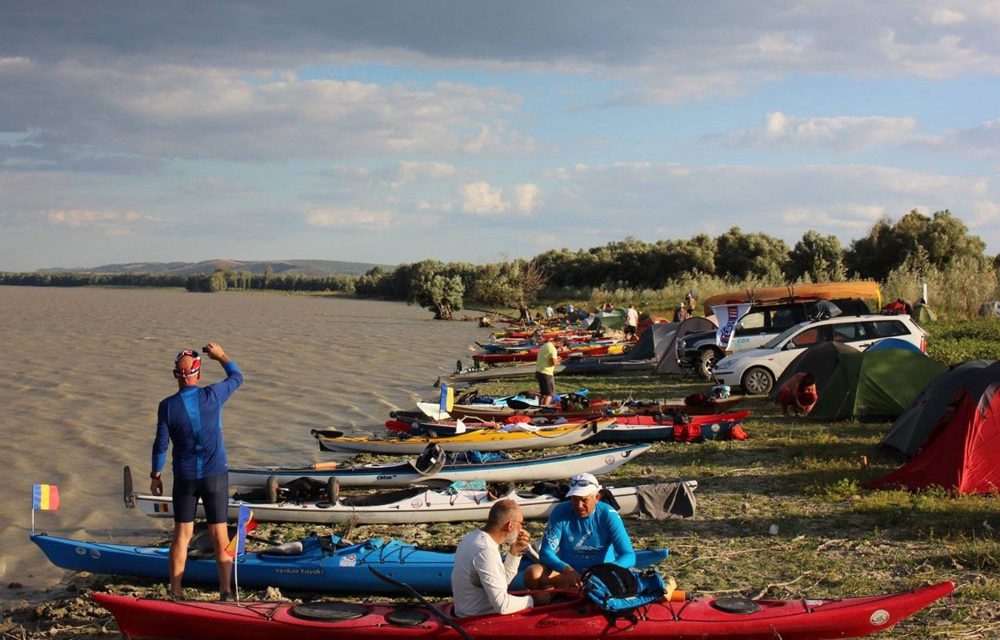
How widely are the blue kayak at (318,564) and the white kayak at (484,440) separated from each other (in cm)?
619

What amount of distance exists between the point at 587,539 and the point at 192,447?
3.13 meters

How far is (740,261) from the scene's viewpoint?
6588cm

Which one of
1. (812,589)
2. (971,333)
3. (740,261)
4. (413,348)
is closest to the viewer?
(812,589)

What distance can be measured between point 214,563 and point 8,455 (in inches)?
360

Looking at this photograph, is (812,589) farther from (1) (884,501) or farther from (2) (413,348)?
(2) (413,348)

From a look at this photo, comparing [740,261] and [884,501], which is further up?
[740,261]

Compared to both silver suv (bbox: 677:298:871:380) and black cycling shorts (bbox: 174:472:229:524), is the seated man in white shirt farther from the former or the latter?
silver suv (bbox: 677:298:871:380)

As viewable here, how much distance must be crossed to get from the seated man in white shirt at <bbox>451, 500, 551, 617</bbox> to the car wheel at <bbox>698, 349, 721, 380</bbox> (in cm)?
1765

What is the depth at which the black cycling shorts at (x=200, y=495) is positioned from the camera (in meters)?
7.46

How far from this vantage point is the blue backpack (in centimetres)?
636

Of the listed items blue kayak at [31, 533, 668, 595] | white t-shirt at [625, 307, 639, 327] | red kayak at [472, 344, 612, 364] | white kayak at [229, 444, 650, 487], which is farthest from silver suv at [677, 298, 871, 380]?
blue kayak at [31, 533, 668, 595]

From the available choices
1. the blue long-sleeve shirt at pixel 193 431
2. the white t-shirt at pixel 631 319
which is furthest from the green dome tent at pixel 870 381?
the white t-shirt at pixel 631 319

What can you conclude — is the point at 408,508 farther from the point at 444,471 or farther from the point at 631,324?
the point at 631,324

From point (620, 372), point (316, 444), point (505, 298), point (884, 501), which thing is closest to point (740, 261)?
point (505, 298)
